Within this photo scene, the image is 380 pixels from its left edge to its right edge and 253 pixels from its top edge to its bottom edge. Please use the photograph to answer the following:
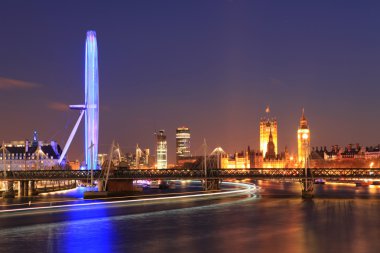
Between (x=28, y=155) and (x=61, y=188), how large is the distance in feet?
141

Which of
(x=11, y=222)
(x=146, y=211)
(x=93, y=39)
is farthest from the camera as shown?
(x=93, y=39)

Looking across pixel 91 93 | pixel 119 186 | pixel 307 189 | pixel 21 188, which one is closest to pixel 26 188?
pixel 21 188

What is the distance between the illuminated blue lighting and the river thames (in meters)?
28.4

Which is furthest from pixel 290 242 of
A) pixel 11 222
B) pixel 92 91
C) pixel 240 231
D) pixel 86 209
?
pixel 92 91

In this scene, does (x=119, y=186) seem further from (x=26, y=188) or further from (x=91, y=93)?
(x=91, y=93)

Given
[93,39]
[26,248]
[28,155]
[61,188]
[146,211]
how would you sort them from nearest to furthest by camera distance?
[26,248]
[146,211]
[93,39]
[61,188]
[28,155]

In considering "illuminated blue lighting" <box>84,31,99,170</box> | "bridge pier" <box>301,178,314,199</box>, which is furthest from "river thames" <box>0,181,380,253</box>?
"illuminated blue lighting" <box>84,31,99,170</box>

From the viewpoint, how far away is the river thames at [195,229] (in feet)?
121

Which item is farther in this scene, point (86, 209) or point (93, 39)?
point (93, 39)

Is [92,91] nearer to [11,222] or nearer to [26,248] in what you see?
[11,222]

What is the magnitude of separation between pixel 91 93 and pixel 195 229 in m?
56.3

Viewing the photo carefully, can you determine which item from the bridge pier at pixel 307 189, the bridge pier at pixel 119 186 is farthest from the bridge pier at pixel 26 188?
the bridge pier at pixel 307 189

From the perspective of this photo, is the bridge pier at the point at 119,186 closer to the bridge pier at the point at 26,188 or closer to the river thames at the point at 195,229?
the bridge pier at the point at 26,188

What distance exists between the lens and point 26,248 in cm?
3638
